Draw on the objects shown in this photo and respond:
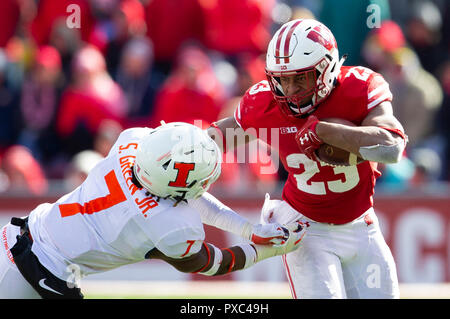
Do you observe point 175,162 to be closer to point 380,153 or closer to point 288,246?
point 288,246

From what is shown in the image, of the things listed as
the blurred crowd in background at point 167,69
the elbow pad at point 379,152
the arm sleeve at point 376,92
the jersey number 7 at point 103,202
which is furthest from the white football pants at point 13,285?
the blurred crowd in background at point 167,69

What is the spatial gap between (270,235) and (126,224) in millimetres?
820

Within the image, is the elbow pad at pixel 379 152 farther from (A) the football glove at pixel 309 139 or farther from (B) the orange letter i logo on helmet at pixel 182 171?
(B) the orange letter i logo on helmet at pixel 182 171

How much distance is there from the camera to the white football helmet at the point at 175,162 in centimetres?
405

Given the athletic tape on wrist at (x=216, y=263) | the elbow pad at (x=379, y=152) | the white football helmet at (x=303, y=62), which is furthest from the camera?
the white football helmet at (x=303, y=62)

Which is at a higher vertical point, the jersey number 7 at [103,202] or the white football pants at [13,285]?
the jersey number 7 at [103,202]

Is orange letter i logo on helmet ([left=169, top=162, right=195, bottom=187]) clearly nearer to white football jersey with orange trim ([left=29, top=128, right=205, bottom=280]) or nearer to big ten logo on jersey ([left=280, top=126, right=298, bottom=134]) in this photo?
white football jersey with orange trim ([left=29, top=128, right=205, bottom=280])

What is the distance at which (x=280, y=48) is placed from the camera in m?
4.44

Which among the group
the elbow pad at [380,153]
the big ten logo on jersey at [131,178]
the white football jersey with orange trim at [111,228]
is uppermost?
the elbow pad at [380,153]

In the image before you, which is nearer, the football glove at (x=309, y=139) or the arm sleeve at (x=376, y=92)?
the football glove at (x=309, y=139)

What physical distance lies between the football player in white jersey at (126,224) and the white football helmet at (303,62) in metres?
0.57

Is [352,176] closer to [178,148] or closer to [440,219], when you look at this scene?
[178,148]

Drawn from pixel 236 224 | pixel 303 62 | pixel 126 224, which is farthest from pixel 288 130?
pixel 126 224

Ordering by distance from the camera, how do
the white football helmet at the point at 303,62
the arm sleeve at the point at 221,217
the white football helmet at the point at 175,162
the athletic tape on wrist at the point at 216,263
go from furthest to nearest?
the arm sleeve at the point at 221,217, the white football helmet at the point at 303,62, the athletic tape on wrist at the point at 216,263, the white football helmet at the point at 175,162
